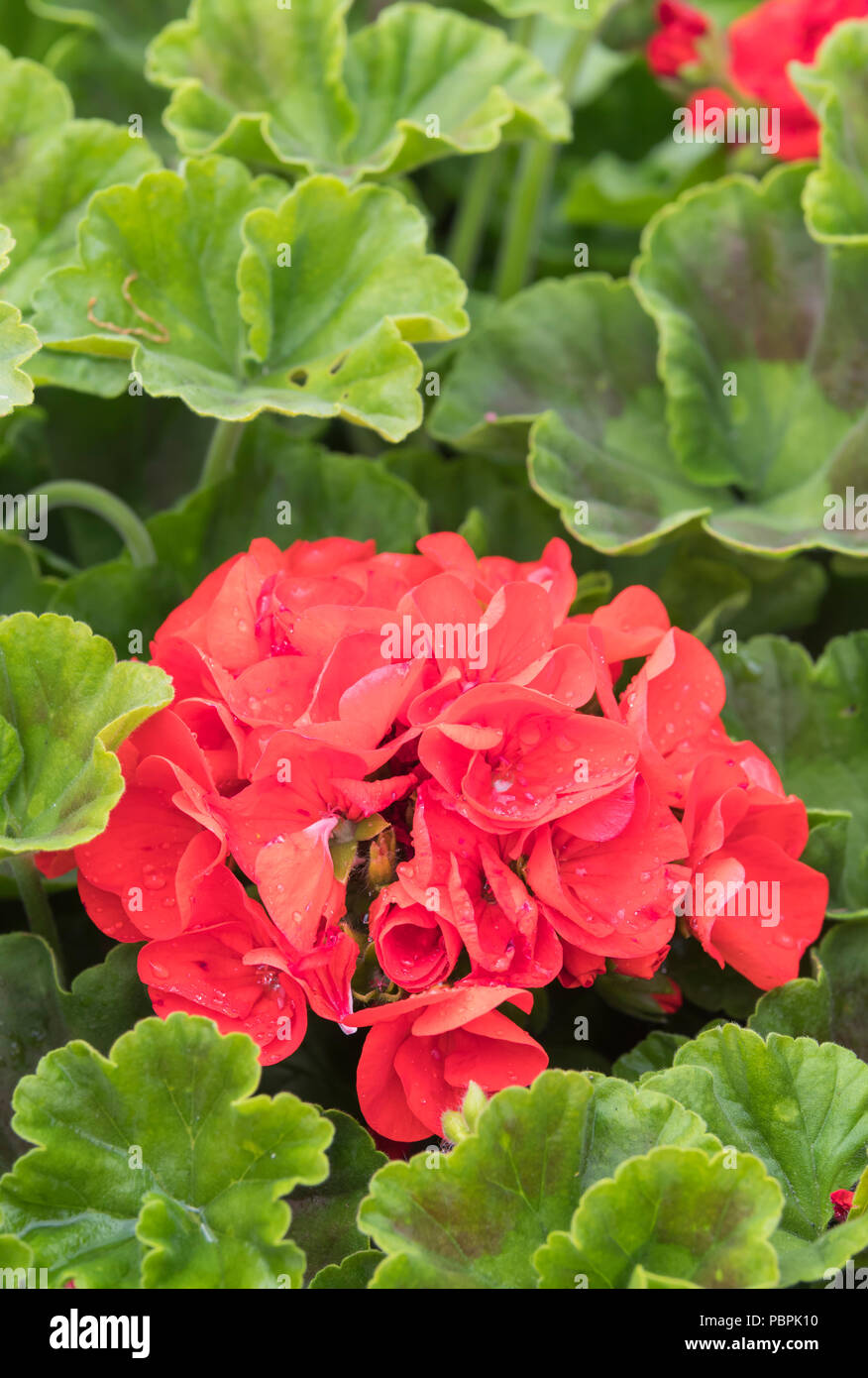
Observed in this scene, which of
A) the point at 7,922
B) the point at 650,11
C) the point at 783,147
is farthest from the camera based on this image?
the point at 650,11

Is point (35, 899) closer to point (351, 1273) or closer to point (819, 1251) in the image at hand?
point (351, 1273)

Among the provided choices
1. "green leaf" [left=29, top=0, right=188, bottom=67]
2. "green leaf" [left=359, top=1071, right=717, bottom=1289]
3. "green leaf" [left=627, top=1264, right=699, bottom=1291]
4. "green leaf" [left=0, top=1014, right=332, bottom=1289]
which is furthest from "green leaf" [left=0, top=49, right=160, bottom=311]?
"green leaf" [left=627, top=1264, right=699, bottom=1291]

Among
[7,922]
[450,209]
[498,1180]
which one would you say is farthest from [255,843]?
[450,209]

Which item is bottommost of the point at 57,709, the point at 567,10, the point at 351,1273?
the point at 351,1273

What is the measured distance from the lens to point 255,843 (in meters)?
0.93

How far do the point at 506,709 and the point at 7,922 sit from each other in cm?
63

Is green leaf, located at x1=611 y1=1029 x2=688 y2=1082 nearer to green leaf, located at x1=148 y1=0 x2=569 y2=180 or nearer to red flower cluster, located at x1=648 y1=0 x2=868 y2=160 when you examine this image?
green leaf, located at x1=148 y1=0 x2=569 y2=180

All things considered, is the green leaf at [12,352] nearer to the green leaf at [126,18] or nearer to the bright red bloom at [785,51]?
the green leaf at [126,18]

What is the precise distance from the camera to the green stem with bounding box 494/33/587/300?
1.74m

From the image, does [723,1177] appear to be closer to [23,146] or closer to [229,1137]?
[229,1137]

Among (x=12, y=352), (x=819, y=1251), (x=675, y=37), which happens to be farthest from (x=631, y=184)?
(x=819, y=1251)

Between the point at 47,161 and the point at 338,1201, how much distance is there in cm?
105

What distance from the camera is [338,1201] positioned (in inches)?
39.6

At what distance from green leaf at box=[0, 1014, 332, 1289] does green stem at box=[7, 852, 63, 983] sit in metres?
0.19
